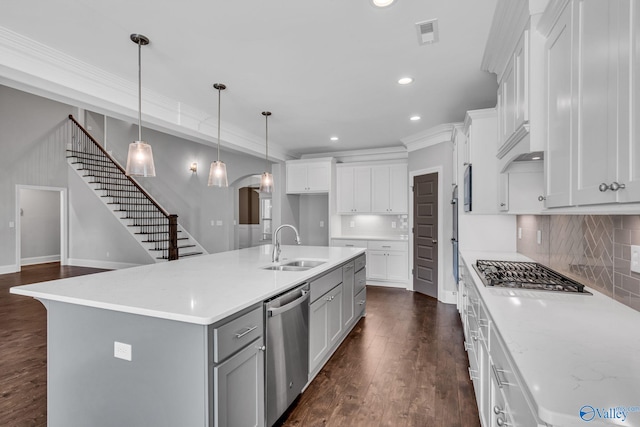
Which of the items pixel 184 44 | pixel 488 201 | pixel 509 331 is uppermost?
pixel 184 44

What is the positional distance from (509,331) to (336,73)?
251cm

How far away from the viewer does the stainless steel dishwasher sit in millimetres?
1932

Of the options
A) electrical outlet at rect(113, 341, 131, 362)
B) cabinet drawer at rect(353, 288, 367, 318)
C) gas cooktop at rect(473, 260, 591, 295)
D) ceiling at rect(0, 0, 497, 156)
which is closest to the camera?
electrical outlet at rect(113, 341, 131, 362)

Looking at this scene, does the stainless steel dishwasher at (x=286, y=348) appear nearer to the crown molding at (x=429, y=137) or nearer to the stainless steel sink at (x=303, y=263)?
the stainless steel sink at (x=303, y=263)

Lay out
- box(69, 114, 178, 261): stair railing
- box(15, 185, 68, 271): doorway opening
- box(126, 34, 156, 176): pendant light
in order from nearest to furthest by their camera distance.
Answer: box(126, 34, 156, 176): pendant light, box(69, 114, 178, 261): stair railing, box(15, 185, 68, 271): doorway opening

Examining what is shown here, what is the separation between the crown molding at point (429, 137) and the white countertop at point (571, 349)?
3.29m

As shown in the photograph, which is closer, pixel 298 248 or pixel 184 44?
pixel 184 44

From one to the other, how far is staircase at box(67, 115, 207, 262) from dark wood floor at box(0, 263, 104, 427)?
2287mm

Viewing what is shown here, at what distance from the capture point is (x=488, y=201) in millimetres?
3111

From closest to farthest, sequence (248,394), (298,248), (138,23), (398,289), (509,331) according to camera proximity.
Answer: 1. (509,331)
2. (248,394)
3. (138,23)
4. (298,248)
5. (398,289)

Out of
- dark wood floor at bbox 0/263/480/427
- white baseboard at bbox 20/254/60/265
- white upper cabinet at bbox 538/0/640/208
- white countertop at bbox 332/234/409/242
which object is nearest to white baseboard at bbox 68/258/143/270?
white baseboard at bbox 20/254/60/265

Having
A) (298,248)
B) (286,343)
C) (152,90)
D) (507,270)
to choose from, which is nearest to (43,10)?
(152,90)

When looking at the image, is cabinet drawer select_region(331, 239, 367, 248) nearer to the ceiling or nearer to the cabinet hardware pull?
the ceiling

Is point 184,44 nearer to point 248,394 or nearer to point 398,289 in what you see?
point 248,394
